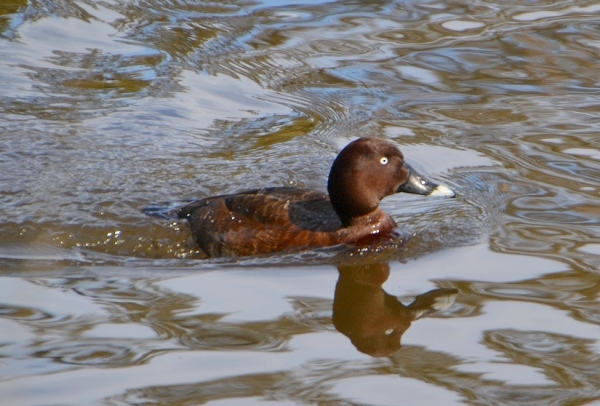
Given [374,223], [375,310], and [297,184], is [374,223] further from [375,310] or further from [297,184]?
[297,184]

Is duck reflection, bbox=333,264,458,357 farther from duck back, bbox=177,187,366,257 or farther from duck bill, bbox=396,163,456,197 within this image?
duck bill, bbox=396,163,456,197

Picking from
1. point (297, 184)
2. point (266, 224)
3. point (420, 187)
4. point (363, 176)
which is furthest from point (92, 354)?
point (297, 184)

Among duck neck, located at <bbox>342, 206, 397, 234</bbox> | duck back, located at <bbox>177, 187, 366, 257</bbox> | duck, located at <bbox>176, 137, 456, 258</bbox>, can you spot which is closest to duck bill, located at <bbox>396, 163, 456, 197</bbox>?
duck, located at <bbox>176, 137, 456, 258</bbox>

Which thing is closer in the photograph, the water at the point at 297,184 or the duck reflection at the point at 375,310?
the water at the point at 297,184

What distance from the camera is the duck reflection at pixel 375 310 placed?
4.84 metres

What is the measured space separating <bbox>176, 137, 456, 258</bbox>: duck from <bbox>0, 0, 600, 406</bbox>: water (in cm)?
19

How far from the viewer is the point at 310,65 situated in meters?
9.96

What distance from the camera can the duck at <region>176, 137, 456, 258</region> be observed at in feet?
20.5

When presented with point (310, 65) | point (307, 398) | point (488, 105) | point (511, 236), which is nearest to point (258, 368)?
point (307, 398)

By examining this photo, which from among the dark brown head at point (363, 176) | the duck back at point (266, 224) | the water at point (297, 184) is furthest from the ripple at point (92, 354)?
the dark brown head at point (363, 176)

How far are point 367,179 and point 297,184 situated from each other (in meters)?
1.48

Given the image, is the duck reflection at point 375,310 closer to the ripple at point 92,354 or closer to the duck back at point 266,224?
the duck back at point 266,224

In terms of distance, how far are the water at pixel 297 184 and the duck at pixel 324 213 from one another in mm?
189

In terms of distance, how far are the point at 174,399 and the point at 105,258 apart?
7.48 ft
